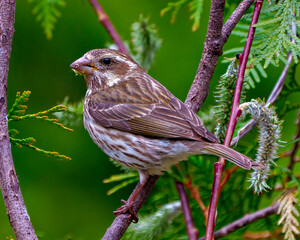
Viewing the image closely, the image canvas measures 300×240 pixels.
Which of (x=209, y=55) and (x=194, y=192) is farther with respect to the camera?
(x=194, y=192)

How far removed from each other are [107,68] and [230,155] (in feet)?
5.21

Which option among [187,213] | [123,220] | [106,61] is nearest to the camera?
[123,220]

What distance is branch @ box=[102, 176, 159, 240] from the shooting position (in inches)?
118

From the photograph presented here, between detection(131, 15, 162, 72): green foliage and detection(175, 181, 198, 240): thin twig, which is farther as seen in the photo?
detection(131, 15, 162, 72): green foliage

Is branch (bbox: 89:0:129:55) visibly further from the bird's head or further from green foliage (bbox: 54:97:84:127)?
green foliage (bbox: 54:97:84:127)

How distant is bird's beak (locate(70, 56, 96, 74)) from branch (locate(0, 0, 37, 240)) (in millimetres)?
1519

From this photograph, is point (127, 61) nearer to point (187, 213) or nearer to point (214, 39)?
point (214, 39)

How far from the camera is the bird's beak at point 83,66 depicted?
4.17 m

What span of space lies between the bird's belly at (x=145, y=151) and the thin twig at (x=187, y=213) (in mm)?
165

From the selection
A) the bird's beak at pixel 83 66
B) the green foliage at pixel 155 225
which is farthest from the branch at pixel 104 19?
the green foliage at pixel 155 225

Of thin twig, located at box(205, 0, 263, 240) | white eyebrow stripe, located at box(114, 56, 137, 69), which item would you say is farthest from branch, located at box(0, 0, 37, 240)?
white eyebrow stripe, located at box(114, 56, 137, 69)

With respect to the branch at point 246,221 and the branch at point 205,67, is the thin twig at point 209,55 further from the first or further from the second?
the branch at point 246,221

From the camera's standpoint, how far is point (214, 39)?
10.8ft

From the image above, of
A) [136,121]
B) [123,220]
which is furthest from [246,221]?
[136,121]
